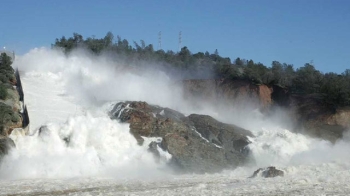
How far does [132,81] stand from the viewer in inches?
1682

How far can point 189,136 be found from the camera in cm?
3119

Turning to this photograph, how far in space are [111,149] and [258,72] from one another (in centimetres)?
2088

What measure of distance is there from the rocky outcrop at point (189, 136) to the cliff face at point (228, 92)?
8579 millimetres

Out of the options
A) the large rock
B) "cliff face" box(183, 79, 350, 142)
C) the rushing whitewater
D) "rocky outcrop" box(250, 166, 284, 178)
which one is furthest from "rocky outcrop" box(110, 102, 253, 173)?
the large rock

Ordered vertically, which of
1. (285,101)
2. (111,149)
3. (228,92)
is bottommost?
(111,149)

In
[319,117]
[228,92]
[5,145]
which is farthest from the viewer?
[228,92]

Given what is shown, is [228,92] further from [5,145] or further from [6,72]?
[5,145]

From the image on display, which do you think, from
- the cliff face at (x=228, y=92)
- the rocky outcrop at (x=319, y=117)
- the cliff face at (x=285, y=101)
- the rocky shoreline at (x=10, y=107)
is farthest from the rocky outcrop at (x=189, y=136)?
the cliff face at (x=228, y=92)

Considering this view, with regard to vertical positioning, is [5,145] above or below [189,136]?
below

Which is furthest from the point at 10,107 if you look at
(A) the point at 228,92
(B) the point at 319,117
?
(B) the point at 319,117

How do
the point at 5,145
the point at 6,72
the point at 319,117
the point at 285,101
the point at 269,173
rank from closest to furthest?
the point at 269,173
the point at 5,145
the point at 6,72
the point at 319,117
the point at 285,101

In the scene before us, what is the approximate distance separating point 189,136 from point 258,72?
1617 cm

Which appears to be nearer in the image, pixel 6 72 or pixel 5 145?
pixel 5 145

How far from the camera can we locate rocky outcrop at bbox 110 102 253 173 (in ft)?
94.4
